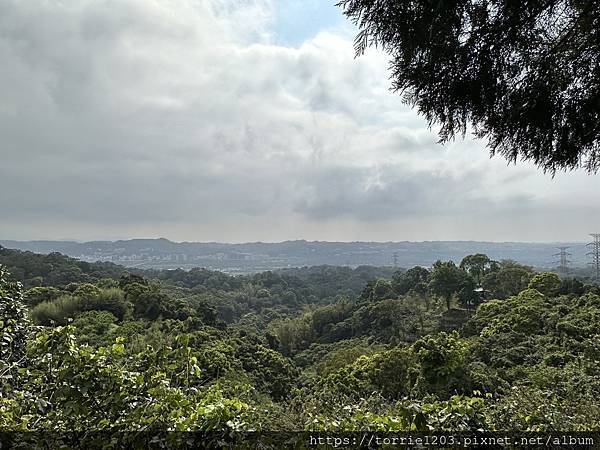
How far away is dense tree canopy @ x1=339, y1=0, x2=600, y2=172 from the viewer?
4.81 feet

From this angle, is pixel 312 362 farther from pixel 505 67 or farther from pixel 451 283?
pixel 505 67

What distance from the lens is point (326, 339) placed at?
3166cm

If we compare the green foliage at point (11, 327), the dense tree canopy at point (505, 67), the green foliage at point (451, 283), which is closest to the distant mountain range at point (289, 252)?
the green foliage at point (451, 283)

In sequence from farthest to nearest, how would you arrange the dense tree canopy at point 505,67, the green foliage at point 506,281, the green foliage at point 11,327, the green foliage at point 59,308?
the green foliage at point 506,281, the green foliage at point 59,308, the green foliage at point 11,327, the dense tree canopy at point 505,67

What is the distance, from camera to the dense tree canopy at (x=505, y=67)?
1.46m

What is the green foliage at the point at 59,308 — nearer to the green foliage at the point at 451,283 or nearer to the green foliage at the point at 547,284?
the green foliage at the point at 451,283

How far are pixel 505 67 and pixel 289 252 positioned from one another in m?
145

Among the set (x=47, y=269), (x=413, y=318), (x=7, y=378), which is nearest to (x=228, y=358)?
(x=413, y=318)

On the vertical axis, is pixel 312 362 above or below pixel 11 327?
below

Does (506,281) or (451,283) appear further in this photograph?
(451,283)

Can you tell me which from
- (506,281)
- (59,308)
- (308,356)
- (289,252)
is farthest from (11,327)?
(289,252)

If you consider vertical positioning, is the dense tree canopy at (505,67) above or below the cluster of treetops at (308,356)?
above

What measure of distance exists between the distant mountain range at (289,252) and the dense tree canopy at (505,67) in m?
91.3

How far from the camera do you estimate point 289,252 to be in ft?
478
